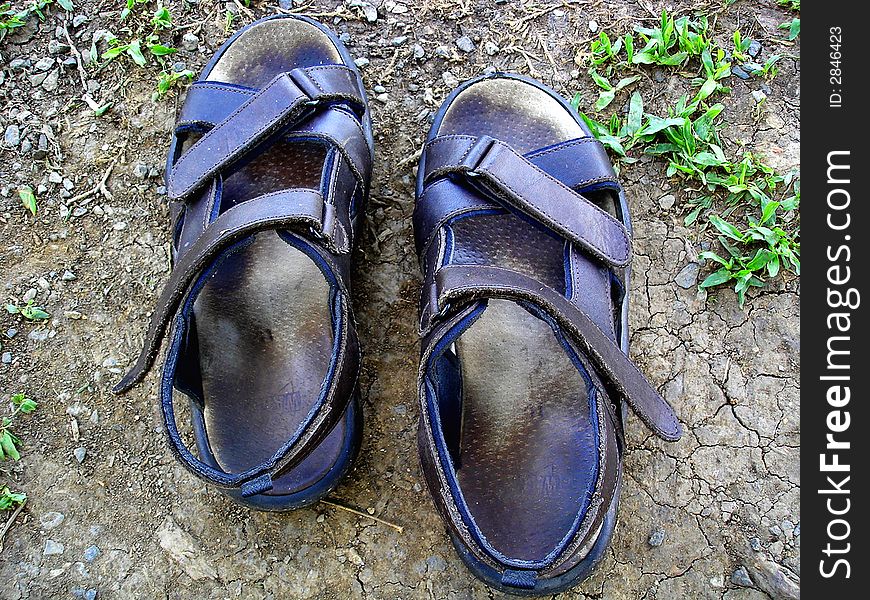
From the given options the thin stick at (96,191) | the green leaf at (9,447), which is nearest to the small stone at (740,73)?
the thin stick at (96,191)

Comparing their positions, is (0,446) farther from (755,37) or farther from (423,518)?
(755,37)

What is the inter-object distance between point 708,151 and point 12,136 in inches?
92.4

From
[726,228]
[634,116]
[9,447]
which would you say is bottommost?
[9,447]

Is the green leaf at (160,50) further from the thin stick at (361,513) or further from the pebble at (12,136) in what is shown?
the thin stick at (361,513)

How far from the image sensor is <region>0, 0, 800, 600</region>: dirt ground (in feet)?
7.25

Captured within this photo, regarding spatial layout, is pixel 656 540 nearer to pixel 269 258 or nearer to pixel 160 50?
pixel 269 258

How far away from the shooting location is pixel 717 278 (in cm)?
237

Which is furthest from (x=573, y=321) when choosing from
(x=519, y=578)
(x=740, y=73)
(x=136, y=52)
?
(x=136, y=52)

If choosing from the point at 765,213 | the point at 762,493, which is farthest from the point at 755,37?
the point at 762,493

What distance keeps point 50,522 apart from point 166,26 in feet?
5.55

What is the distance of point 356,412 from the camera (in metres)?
2.16

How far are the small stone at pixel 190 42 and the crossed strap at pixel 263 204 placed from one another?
1.51 ft

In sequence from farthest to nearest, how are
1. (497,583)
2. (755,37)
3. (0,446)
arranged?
(755,37) → (0,446) → (497,583)

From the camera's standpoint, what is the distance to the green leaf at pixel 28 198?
2510 mm
